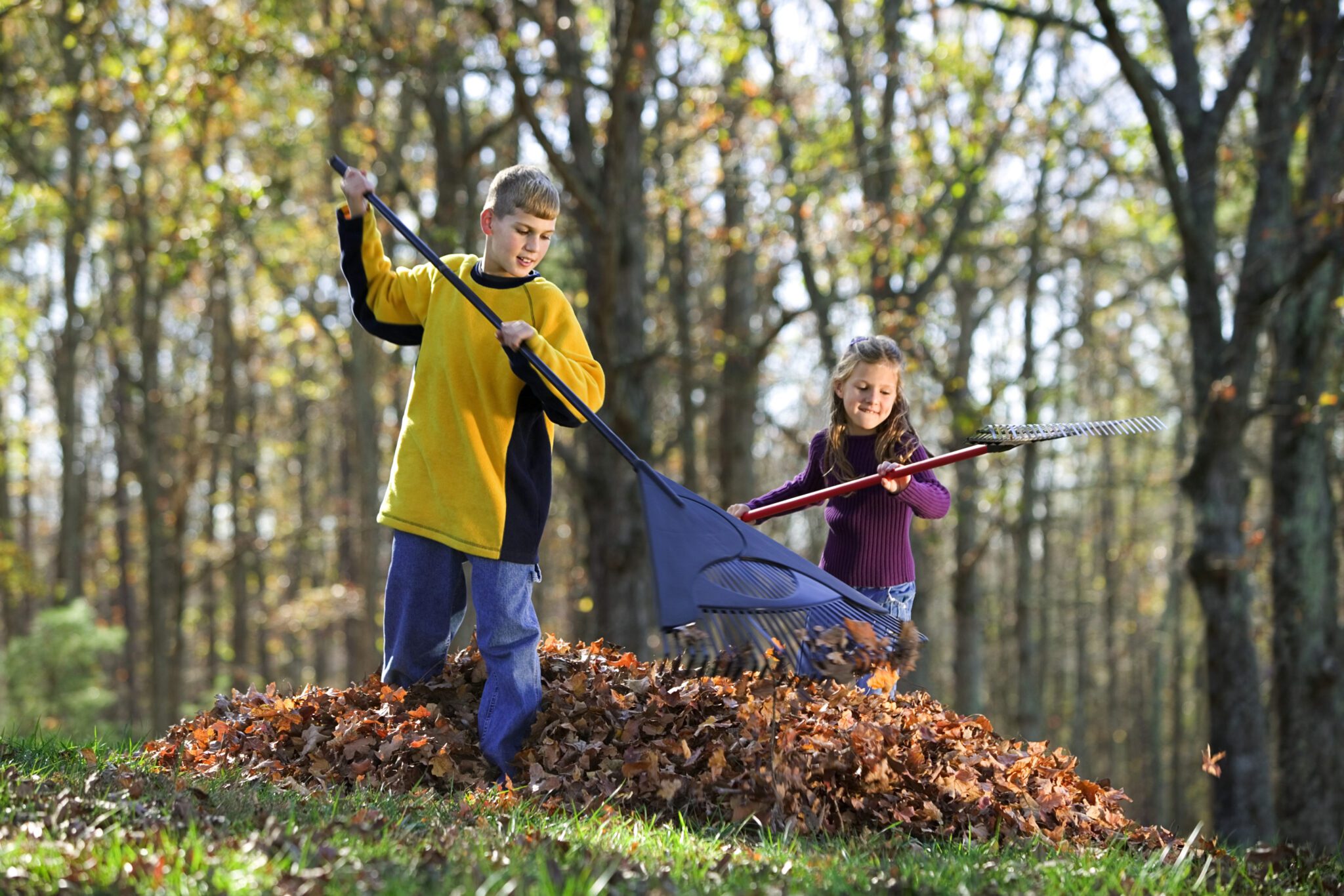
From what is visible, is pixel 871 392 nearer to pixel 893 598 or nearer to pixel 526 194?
pixel 893 598

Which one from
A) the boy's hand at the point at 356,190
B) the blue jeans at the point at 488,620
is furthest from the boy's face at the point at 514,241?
the blue jeans at the point at 488,620

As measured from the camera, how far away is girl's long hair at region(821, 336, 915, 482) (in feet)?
16.4

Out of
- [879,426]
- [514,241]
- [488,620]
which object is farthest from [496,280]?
[879,426]

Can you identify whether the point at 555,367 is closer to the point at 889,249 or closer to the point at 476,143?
the point at 889,249

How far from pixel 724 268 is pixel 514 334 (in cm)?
1248

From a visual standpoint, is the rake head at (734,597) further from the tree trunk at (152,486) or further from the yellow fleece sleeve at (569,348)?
the tree trunk at (152,486)

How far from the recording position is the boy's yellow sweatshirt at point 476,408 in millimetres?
4453

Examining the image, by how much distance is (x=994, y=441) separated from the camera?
4.60 m

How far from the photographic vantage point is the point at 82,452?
1126 inches

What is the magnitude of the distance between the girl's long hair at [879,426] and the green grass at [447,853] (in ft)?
5.48

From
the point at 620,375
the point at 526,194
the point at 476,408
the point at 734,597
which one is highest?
the point at 526,194

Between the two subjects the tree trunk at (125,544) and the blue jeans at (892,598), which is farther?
the tree trunk at (125,544)

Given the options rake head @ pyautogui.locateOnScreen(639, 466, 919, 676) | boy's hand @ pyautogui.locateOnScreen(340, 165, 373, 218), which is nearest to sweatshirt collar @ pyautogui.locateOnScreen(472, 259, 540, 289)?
boy's hand @ pyautogui.locateOnScreen(340, 165, 373, 218)

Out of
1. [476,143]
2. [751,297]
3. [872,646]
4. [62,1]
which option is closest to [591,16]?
[476,143]
